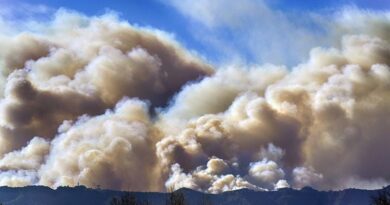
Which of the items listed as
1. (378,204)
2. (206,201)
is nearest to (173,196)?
(206,201)

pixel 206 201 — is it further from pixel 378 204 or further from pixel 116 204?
pixel 378 204

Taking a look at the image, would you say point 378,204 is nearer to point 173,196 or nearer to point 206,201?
point 206,201

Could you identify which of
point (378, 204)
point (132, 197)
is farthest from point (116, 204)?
point (378, 204)

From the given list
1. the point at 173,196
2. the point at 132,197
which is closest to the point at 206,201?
the point at 173,196

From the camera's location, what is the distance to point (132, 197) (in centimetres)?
10612

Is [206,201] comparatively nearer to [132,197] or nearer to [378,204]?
[132,197]

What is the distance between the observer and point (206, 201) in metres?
105

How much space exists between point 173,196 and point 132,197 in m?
Answer: 8.11

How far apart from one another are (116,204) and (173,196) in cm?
1095

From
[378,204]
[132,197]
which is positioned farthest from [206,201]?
[378,204]

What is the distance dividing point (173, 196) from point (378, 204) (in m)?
37.7

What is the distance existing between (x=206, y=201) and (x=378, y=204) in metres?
30.5

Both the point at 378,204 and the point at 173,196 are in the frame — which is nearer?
the point at 378,204

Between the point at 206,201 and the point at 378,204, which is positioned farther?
the point at 206,201
